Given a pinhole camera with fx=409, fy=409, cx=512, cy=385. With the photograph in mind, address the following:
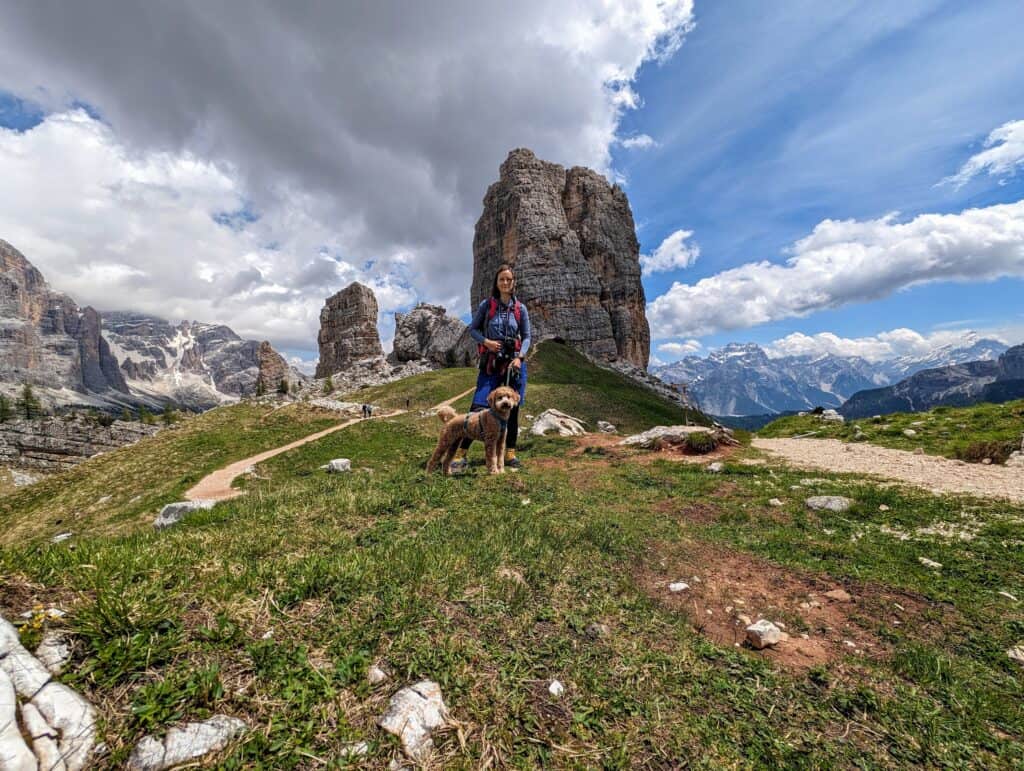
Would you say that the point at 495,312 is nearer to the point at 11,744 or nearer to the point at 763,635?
the point at 763,635

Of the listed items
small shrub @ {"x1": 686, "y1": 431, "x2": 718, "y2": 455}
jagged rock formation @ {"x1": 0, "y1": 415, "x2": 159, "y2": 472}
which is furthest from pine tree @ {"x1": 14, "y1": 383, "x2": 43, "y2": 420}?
small shrub @ {"x1": 686, "y1": 431, "x2": 718, "y2": 455}

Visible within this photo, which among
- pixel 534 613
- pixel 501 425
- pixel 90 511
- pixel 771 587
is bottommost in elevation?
pixel 90 511

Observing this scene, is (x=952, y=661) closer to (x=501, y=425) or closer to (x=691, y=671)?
(x=691, y=671)

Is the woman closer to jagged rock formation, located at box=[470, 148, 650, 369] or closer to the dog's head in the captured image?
the dog's head

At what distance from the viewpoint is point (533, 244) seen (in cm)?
9588

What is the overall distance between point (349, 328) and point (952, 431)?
316 ft

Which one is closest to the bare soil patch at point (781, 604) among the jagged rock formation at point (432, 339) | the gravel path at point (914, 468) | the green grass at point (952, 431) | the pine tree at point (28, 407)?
the gravel path at point (914, 468)

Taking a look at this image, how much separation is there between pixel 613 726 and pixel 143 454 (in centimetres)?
3399

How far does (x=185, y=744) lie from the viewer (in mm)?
2414

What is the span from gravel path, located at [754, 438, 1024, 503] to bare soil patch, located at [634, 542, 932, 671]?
6102 mm

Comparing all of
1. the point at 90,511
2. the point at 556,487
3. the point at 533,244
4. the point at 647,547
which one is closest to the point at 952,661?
the point at 647,547

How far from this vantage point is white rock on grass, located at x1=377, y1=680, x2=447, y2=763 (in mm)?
2795

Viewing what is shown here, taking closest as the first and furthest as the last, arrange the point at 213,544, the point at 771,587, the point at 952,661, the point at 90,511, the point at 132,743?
1. the point at 132,743
2. the point at 952,661
3. the point at 213,544
4. the point at 771,587
5. the point at 90,511

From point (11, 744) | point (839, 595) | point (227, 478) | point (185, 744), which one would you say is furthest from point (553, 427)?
point (11, 744)
